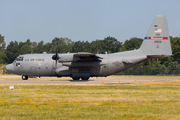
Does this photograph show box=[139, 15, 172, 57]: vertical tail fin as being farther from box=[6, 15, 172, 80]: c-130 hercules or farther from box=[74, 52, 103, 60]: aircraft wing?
box=[74, 52, 103, 60]: aircraft wing

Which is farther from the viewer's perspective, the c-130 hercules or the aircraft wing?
the c-130 hercules

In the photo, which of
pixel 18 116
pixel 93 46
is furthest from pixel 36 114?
pixel 93 46

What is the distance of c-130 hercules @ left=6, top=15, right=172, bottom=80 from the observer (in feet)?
101

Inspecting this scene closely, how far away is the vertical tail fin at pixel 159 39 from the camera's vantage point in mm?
30859

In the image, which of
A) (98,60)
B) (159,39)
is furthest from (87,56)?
(159,39)

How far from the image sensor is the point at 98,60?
31500 mm

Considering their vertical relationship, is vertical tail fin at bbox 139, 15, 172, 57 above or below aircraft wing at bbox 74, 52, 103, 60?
above

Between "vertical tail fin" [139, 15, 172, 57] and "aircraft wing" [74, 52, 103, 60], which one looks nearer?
"aircraft wing" [74, 52, 103, 60]

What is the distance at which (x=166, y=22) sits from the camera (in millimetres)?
30984

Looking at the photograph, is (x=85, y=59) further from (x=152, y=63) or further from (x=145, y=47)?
(x=152, y=63)

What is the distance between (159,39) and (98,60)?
28.1 feet

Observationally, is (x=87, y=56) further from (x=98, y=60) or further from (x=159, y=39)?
(x=159, y=39)

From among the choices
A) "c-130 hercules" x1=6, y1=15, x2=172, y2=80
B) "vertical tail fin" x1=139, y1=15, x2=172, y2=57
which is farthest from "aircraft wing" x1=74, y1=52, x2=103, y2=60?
"vertical tail fin" x1=139, y1=15, x2=172, y2=57

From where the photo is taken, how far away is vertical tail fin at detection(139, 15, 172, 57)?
3086 cm
